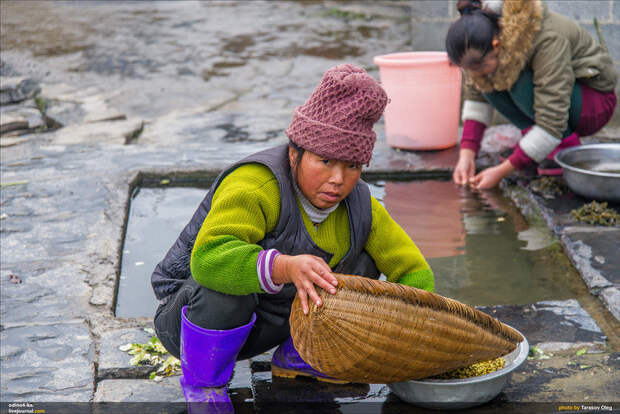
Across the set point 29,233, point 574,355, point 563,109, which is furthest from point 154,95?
point 574,355

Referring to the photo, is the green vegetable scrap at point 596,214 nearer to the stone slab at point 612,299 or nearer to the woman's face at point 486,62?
the stone slab at point 612,299

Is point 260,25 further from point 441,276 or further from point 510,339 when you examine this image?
point 510,339

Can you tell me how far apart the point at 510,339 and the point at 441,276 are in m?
1.21

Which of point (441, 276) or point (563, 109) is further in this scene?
point (563, 109)

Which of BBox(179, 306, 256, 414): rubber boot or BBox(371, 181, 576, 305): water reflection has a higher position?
BBox(179, 306, 256, 414): rubber boot

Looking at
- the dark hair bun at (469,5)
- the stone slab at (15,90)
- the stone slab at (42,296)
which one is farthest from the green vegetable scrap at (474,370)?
the stone slab at (15,90)

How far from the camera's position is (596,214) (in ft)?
12.3

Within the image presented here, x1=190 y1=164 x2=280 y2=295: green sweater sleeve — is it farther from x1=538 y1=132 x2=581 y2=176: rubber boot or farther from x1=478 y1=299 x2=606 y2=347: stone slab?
x1=538 y1=132 x2=581 y2=176: rubber boot

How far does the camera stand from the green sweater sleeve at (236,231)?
196cm

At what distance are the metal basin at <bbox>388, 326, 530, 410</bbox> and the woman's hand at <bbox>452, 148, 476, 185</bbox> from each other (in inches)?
98.4

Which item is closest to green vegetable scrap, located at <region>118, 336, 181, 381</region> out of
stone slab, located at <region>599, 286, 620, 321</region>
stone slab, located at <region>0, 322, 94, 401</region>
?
stone slab, located at <region>0, 322, 94, 401</region>

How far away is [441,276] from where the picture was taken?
133 inches

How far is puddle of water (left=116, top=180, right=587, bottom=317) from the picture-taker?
3.21 meters

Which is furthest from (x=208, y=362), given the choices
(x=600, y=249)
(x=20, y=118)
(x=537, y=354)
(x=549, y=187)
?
(x=20, y=118)
